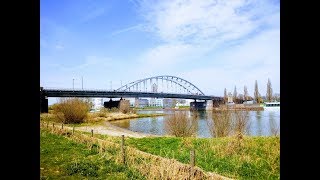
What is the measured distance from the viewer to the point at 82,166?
373 inches

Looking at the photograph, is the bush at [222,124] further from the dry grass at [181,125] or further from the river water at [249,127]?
the dry grass at [181,125]

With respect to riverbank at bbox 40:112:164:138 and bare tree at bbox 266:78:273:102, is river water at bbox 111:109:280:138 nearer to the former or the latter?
Result: riverbank at bbox 40:112:164:138

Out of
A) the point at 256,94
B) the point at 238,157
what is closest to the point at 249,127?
the point at 238,157

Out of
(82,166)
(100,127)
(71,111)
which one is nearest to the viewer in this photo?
(82,166)

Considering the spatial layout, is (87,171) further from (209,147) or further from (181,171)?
(209,147)

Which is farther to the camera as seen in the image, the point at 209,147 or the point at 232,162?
the point at 209,147

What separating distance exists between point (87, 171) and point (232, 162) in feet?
17.0

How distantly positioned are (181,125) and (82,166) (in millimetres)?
12287

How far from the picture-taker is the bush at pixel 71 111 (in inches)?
1464

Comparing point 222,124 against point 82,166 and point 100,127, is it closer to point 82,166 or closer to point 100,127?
point 82,166

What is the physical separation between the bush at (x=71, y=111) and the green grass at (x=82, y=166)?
25109mm
